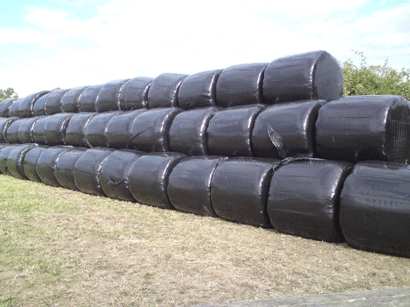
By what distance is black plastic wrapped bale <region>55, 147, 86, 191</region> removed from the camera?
632 cm

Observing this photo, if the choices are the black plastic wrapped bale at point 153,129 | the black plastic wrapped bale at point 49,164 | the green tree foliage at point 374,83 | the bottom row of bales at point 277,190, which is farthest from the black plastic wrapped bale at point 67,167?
the green tree foliage at point 374,83

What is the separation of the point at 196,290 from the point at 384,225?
167 centimetres

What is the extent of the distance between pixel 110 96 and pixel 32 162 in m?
2.47

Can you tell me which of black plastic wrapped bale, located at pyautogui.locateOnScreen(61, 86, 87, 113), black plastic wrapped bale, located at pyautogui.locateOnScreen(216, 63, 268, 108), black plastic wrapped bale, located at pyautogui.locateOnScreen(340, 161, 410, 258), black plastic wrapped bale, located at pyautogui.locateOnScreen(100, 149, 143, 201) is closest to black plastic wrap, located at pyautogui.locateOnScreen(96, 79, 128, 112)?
black plastic wrapped bale, located at pyautogui.locateOnScreen(61, 86, 87, 113)

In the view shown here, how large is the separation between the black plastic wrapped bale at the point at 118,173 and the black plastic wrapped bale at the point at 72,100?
2.35m

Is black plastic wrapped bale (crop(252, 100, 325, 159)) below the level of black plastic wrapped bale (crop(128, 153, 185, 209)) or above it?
above

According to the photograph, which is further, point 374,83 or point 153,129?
point 374,83

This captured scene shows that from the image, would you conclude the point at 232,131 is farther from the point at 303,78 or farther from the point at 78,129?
the point at 78,129

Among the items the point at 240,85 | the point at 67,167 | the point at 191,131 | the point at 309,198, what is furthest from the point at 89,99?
the point at 309,198

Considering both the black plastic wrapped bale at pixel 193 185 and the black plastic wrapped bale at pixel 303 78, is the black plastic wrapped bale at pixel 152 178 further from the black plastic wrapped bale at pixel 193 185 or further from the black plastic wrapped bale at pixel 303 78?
the black plastic wrapped bale at pixel 303 78

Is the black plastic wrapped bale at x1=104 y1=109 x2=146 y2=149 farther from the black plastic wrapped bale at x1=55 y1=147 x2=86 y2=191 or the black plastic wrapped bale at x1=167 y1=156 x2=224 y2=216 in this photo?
the black plastic wrapped bale at x1=167 y1=156 x2=224 y2=216

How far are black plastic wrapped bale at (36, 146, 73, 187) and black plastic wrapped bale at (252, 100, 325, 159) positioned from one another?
4.29m

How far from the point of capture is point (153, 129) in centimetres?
521

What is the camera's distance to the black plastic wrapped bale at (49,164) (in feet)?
22.3
